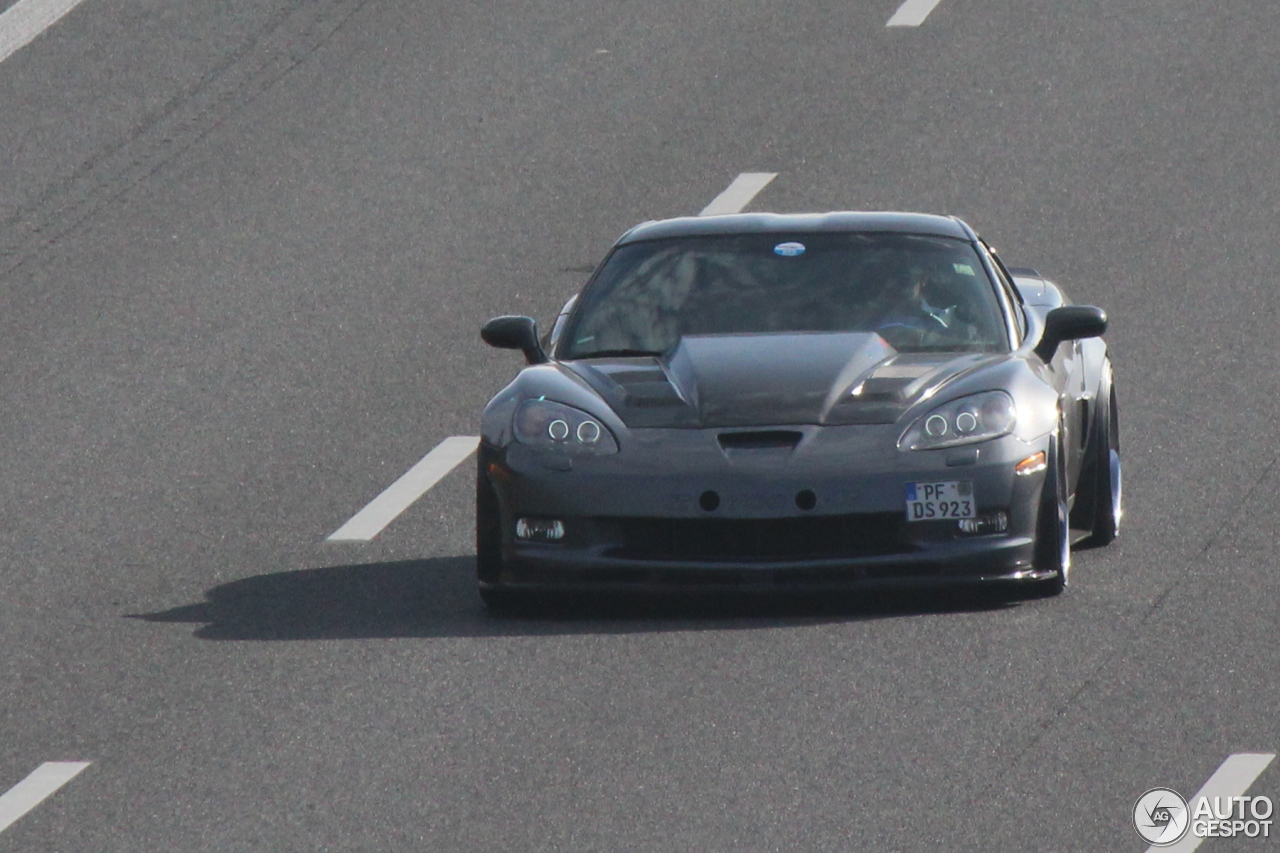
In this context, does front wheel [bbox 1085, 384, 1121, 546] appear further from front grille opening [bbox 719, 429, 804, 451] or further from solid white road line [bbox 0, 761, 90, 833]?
solid white road line [bbox 0, 761, 90, 833]

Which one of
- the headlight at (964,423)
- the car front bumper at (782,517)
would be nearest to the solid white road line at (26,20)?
the car front bumper at (782,517)

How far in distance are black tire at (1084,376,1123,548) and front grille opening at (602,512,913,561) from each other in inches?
59.7

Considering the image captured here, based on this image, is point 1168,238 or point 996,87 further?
point 996,87

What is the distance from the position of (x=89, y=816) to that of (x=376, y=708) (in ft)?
4.00

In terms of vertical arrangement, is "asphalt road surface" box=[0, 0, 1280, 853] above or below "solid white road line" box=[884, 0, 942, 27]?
above

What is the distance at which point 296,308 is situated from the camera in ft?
49.9

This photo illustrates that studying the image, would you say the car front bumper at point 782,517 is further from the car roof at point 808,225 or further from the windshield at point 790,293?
the car roof at point 808,225

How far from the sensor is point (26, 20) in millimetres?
20984

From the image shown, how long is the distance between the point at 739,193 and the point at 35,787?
34.0 feet

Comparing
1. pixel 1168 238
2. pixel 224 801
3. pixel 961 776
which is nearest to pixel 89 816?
pixel 224 801

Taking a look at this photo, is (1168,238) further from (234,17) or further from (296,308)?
(234,17)

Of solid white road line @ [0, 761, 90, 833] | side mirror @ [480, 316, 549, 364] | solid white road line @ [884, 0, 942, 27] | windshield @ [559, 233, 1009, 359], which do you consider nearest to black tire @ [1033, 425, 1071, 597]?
windshield @ [559, 233, 1009, 359]

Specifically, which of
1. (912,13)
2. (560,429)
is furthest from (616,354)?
(912,13)

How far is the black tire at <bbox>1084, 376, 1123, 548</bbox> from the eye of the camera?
10.3m
